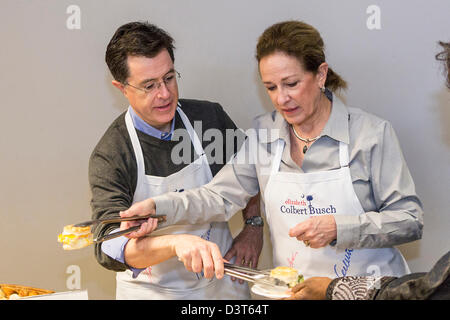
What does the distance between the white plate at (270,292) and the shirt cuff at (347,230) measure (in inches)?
10.3

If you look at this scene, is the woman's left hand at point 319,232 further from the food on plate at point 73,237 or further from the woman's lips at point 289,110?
the food on plate at point 73,237

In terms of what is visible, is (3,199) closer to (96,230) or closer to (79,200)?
(79,200)

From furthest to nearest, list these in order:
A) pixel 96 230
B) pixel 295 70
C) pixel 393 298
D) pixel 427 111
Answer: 1. pixel 427 111
2. pixel 295 70
3. pixel 96 230
4. pixel 393 298

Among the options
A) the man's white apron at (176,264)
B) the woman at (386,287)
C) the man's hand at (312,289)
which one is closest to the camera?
the woman at (386,287)

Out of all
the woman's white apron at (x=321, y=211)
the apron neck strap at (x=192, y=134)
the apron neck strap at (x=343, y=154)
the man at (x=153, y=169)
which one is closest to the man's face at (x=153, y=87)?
the man at (x=153, y=169)

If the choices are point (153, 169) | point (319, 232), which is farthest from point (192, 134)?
point (319, 232)

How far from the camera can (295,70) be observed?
1605 millimetres

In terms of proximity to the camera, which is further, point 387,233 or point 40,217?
point 40,217

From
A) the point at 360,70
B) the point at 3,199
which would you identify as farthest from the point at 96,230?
the point at 360,70

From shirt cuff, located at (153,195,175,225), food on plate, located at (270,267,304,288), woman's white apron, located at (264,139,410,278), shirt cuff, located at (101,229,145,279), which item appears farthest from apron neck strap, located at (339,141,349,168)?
shirt cuff, located at (101,229,145,279)

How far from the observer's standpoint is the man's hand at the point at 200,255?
4.72 ft

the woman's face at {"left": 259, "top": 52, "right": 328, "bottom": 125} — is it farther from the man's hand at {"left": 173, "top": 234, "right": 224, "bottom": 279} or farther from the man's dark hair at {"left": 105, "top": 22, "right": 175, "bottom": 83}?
the man's hand at {"left": 173, "top": 234, "right": 224, "bottom": 279}

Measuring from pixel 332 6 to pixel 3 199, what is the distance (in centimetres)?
142

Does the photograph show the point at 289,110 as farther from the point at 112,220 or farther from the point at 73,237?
the point at 73,237
